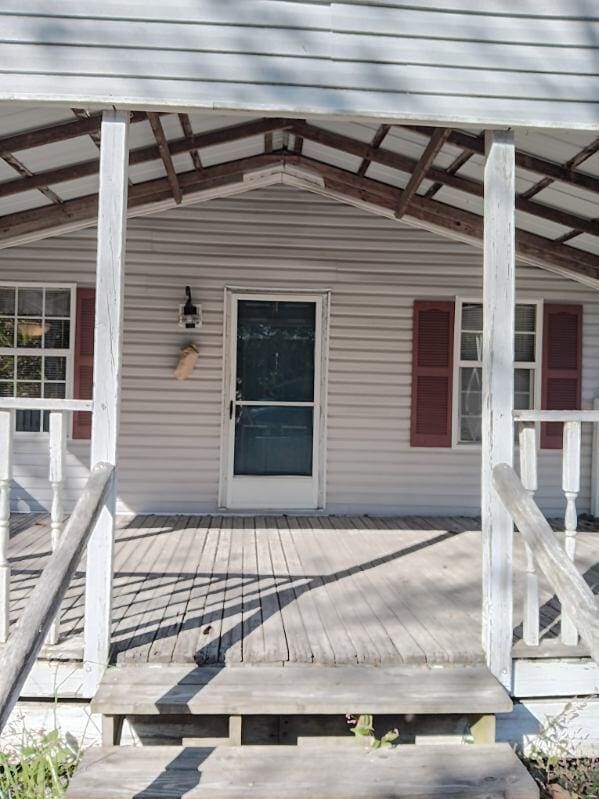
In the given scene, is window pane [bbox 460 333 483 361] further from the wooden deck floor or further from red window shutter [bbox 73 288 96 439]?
red window shutter [bbox 73 288 96 439]

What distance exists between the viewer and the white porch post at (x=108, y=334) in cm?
274

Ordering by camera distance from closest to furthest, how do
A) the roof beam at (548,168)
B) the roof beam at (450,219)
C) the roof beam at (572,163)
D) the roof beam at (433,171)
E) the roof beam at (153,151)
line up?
the roof beam at (572,163) → the roof beam at (548,168) → the roof beam at (153,151) → the roof beam at (433,171) → the roof beam at (450,219)

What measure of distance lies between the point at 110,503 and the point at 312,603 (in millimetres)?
1196

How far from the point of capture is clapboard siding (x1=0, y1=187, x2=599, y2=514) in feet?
18.9

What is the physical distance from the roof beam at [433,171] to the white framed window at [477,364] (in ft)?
3.29

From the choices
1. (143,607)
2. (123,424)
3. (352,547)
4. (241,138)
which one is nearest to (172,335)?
(123,424)

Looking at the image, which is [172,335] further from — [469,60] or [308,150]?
[469,60]

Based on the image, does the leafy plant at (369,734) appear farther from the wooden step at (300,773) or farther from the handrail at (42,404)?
the handrail at (42,404)

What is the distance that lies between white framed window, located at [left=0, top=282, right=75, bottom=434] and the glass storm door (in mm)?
1436

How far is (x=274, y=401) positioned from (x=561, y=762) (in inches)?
146

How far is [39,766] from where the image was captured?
2559mm

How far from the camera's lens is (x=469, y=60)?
297cm

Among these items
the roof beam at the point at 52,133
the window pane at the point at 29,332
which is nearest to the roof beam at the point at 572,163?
the roof beam at the point at 52,133

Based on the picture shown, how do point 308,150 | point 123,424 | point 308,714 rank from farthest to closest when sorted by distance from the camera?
point 123,424
point 308,150
point 308,714
